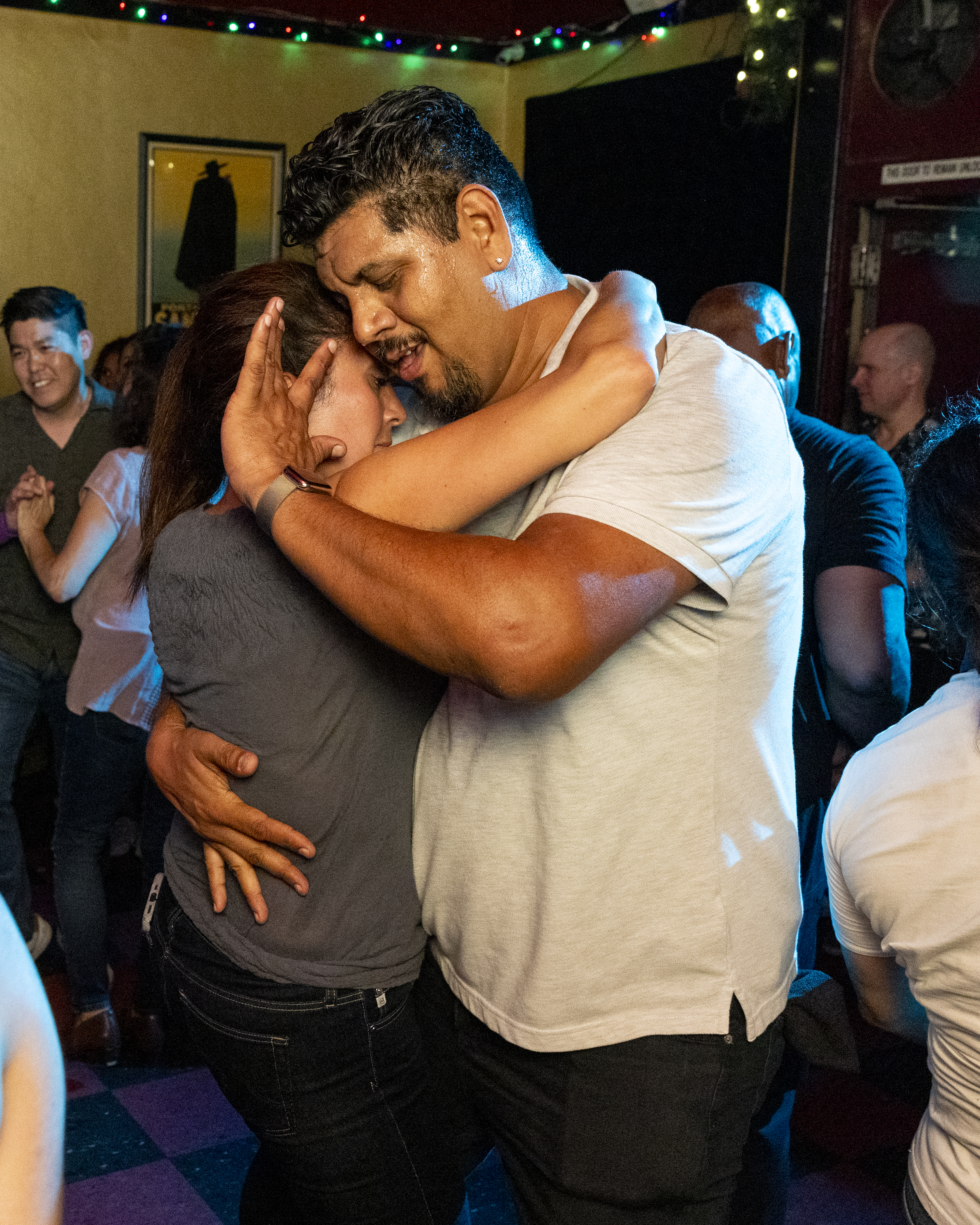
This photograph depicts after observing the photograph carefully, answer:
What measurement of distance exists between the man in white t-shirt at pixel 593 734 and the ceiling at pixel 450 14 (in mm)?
4825

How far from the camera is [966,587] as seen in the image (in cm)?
121

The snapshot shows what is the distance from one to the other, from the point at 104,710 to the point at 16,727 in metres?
0.45

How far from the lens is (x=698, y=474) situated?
114 centimetres

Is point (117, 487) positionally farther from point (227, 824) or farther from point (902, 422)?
point (902, 422)

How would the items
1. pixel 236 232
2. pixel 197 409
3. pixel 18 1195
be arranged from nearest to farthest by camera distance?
pixel 18 1195 → pixel 197 409 → pixel 236 232

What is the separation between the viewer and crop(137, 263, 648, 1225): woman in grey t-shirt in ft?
4.30

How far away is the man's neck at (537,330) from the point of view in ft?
4.80

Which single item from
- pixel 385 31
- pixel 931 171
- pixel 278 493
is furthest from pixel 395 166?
pixel 385 31

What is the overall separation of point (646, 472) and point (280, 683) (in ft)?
1.57

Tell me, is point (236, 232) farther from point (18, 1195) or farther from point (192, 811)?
point (18, 1195)

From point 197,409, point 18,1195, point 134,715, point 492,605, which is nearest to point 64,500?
point 134,715

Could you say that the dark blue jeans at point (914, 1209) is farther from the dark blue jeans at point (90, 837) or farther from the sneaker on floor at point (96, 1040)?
the sneaker on floor at point (96, 1040)

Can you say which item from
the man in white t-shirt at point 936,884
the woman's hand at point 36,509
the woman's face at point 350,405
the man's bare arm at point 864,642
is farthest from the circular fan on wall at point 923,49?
the man in white t-shirt at point 936,884

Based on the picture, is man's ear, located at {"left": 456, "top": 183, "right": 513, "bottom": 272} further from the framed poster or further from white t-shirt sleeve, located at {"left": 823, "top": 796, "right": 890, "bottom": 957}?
the framed poster
